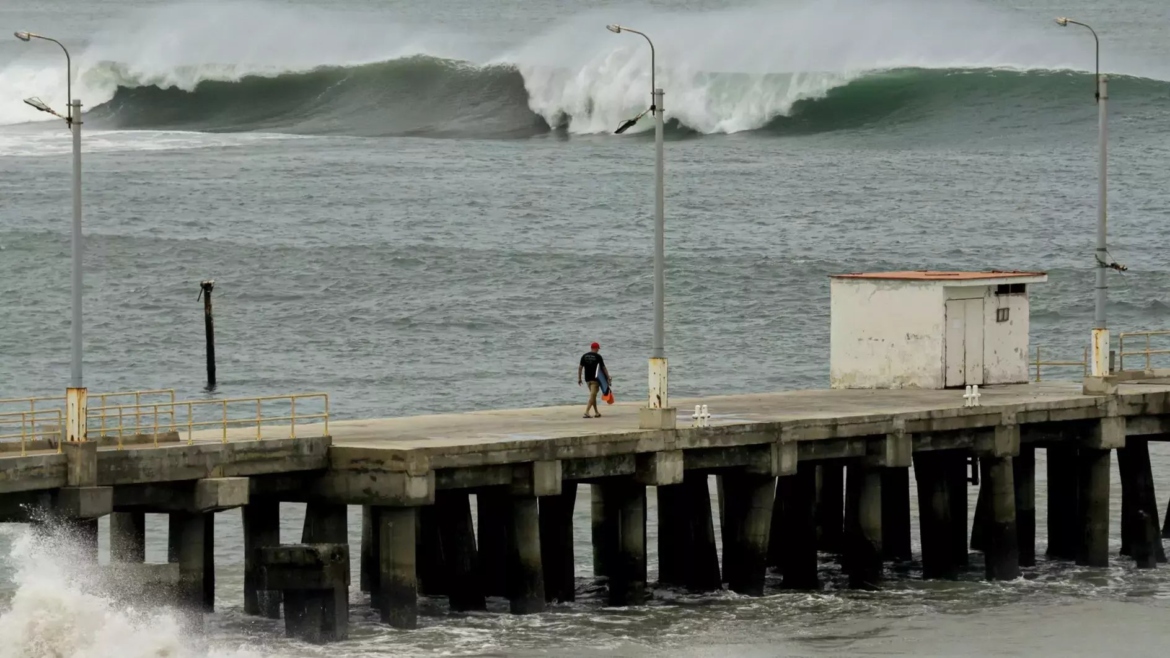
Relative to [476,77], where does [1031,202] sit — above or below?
below

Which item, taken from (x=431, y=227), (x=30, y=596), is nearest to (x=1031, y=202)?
(x=431, y=227)

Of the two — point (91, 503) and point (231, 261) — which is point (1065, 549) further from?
point (231, 261)

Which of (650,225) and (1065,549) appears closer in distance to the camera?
Result: (1065,549)

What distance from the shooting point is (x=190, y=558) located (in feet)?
81.7

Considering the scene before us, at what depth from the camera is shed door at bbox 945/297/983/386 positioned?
3294 cm

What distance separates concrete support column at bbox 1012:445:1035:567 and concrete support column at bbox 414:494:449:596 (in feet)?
26.2

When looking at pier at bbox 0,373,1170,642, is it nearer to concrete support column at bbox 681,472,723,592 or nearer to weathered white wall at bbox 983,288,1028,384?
concrete support column at bbox 681,472,723,592

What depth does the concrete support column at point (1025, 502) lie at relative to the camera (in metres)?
32.3

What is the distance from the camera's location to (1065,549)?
33.0 metres

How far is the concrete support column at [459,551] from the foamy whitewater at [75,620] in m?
4.05

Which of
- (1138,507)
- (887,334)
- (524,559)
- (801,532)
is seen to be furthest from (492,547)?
(1138,507)

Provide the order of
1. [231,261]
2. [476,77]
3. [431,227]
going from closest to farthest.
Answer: [231,261], [431,227], [476,77]

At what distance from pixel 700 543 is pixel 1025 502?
515 centimetres

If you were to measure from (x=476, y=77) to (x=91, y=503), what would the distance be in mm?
78696
